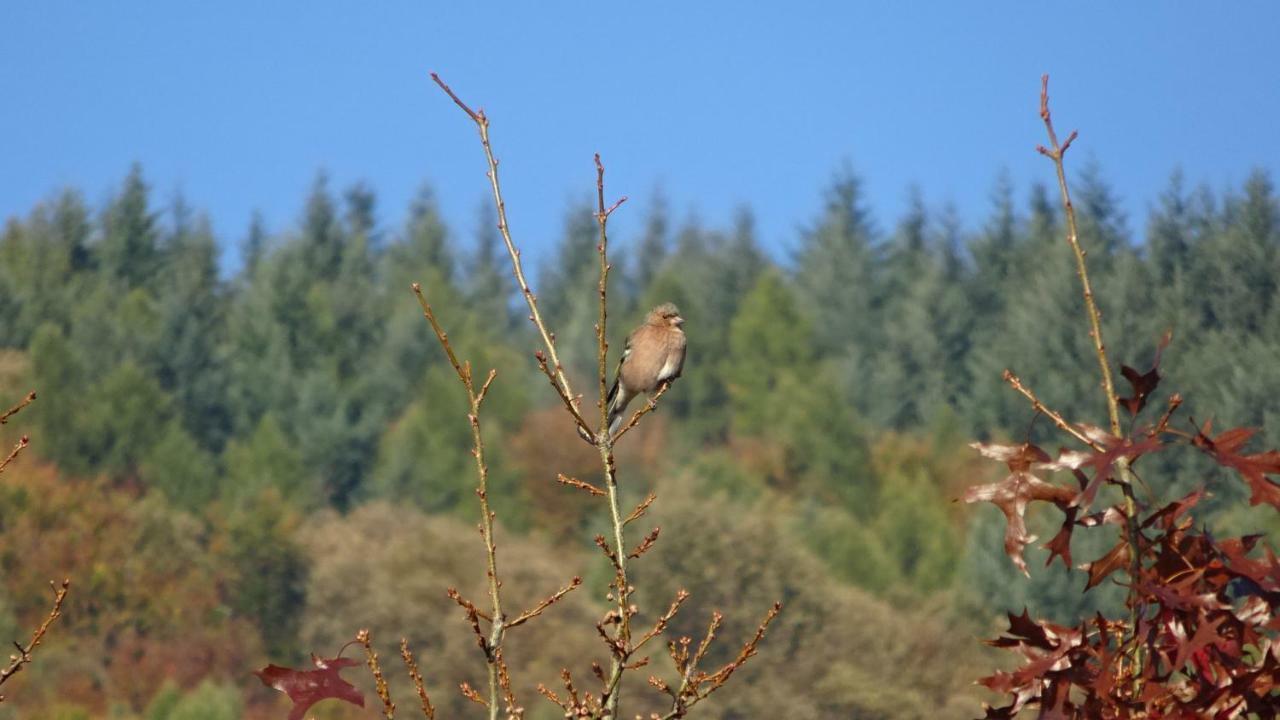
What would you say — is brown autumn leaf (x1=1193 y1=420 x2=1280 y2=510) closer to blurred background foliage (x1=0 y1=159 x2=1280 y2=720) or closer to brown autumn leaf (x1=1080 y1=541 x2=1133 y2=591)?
brown autumn leaf (x1=1080 y1=541 x2=1133 y2=591)

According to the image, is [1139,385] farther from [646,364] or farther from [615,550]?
[646,364]

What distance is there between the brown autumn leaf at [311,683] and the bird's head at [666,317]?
6081mm

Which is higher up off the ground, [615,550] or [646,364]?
[646,364]

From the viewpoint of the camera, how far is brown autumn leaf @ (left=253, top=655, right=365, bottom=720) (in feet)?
8.97

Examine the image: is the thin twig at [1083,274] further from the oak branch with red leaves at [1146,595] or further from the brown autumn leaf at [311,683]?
the brown autumn leaf at [311,683]

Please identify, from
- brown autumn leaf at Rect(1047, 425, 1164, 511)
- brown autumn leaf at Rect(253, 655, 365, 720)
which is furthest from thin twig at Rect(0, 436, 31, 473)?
brown autumn leaf at Rect(1047, 425, 1164, 511)

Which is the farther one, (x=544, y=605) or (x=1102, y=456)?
(x=544, y=605)

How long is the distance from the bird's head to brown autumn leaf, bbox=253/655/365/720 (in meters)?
6.08


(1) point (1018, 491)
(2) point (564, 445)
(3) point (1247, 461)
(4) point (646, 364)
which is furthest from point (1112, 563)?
(2) point (564, 445)

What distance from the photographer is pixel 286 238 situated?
236 ft

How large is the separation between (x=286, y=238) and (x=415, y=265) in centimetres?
640

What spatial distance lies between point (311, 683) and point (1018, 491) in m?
1.05

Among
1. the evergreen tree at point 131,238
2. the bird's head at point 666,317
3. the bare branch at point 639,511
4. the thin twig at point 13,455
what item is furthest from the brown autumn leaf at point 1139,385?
the evergreen tree at point 131,238

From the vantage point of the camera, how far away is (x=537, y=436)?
58469mm
